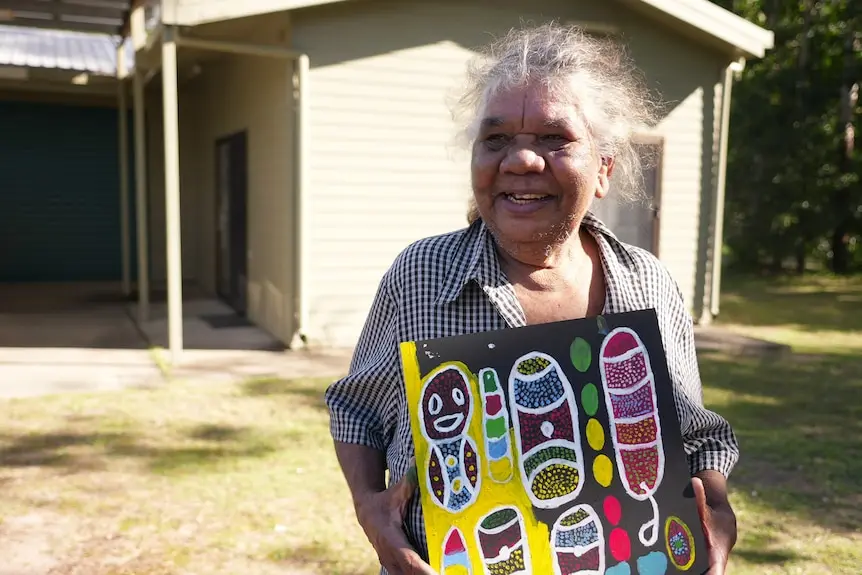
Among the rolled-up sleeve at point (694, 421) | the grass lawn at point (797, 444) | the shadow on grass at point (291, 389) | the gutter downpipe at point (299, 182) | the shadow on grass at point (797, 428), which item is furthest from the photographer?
the gutter downpipe at point (299, 182)

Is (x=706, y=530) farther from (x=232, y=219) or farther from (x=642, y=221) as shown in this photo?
(x=232, y=219)

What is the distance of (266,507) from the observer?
366 centimetres

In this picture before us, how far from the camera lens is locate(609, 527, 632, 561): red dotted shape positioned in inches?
49.8

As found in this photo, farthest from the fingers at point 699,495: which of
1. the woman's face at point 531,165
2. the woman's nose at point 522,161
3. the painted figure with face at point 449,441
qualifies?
the woman's nose at point 522,161

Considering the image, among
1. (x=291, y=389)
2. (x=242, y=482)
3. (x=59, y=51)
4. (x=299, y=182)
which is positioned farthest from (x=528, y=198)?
(x=59, y=51)

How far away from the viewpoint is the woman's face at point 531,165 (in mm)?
1344

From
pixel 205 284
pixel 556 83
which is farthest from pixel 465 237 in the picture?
pixel 205 284

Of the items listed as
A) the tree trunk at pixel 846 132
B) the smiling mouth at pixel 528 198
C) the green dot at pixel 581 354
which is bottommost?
the green dot at pixel 581 354

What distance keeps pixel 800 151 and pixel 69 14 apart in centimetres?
1347

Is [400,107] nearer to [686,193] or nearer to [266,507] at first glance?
[686,193]

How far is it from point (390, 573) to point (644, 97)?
110cm

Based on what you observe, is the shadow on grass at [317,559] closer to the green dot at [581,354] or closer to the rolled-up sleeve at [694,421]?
the rolled-up sleeve at [694,421]

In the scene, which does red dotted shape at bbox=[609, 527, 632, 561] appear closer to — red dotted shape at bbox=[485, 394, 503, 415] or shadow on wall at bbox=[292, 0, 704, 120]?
red dotted shape at bbox=[485, 394, 503, 415]

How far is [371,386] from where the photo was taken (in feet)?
4.64
